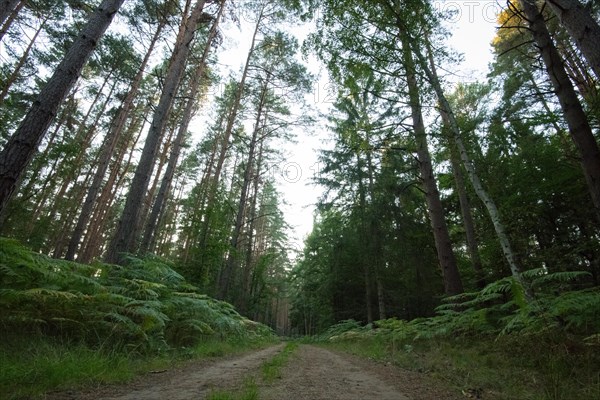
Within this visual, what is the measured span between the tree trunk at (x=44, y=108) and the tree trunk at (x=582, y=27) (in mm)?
6727

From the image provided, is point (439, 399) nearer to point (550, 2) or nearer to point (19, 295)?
point (19, 295)

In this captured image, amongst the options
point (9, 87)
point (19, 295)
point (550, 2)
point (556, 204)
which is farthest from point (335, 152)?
point (9, 87)

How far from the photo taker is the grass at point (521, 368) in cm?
261

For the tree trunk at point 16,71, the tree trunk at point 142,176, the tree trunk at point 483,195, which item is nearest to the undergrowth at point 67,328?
the tree trunk at point 142,176

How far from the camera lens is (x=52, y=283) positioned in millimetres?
3873

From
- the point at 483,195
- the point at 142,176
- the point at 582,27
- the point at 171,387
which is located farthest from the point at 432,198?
the point at 142,176

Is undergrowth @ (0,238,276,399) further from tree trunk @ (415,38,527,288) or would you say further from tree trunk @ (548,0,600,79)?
Result: tree trunk @ (548,0,600,79)

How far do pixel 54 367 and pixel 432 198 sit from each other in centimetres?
866

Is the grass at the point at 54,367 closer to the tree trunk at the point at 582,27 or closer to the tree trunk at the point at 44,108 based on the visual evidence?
the tree trunk at the point at 44,108

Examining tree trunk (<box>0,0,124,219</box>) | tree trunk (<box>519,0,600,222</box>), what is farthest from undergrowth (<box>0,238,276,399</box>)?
tree trunk (<box>519,0,600,222</box>)

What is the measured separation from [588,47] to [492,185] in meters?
6.81

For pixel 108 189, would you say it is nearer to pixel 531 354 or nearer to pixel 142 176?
pixel 142 176

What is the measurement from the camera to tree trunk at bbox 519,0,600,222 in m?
3.98

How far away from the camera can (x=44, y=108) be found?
3.68 metres
